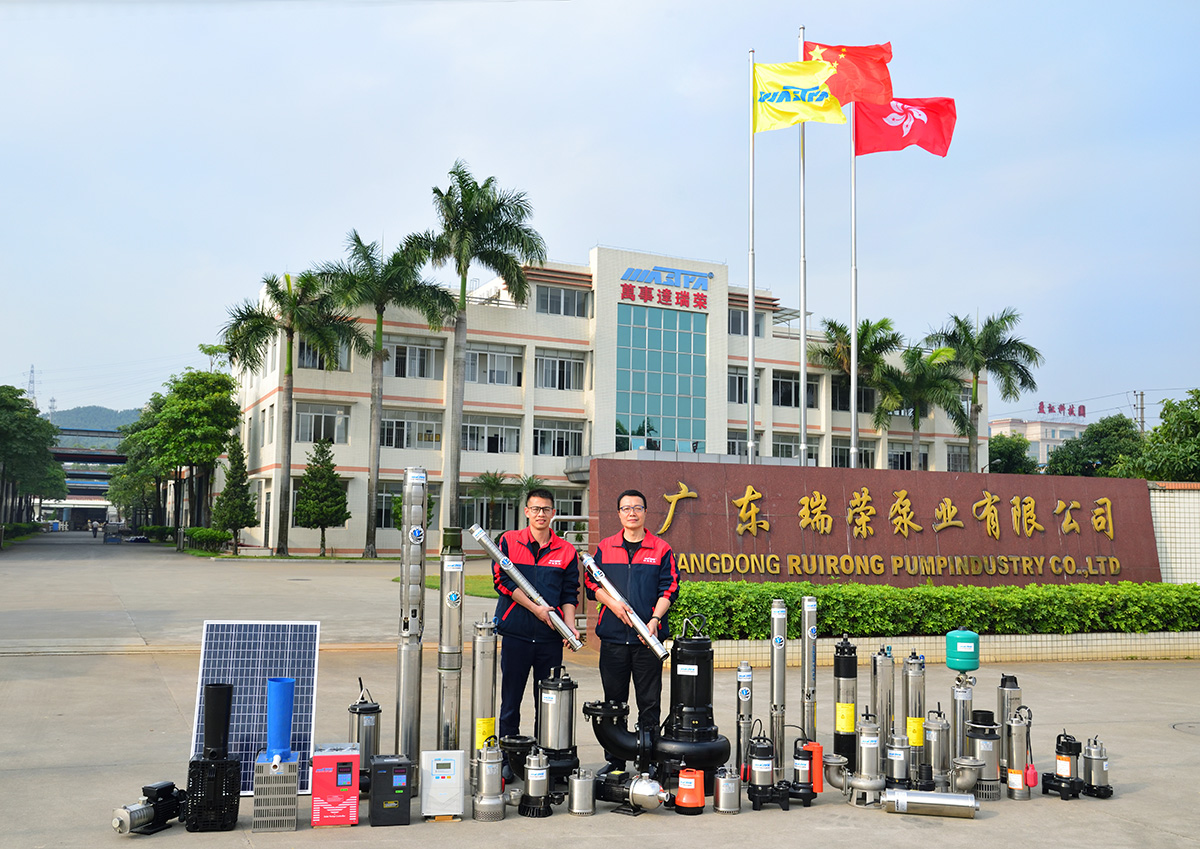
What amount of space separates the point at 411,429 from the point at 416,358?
2.92 meters

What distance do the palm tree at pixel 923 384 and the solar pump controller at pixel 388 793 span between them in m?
39.1

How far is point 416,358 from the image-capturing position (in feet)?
129

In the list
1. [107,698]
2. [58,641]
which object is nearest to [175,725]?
[107,698]

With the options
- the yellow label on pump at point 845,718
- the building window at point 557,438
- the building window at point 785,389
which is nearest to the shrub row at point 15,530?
the building window at point 557,438

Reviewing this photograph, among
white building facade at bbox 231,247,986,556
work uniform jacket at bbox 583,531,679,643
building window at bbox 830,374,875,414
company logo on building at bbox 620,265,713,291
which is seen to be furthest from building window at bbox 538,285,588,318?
work uniform jacket at bbox 583,531,679,643

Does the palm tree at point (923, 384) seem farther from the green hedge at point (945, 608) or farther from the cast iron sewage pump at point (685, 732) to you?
the cast iron sewage pump at point (685, 732)

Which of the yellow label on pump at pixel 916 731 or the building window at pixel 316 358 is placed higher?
the building window at pixel 316 358

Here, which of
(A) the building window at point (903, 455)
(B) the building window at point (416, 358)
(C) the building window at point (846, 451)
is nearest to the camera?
(B) the building window at point (416, 358)

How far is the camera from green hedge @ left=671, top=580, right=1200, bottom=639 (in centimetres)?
1070

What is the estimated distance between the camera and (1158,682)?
10.6m

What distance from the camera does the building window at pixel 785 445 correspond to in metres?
44.4

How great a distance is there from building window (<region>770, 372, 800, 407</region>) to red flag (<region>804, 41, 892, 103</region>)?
78.6ft

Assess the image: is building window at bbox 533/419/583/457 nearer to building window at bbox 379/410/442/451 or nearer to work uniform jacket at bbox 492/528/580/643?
building window at bbox 379/410/442/451

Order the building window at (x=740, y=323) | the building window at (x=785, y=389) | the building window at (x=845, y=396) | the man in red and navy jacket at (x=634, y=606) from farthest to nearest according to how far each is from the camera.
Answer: the building window at (x=845, y=396) → the building window at (x=785, y=389) → the building window at (x=740, y=323) → the man in red and navy jacket at (x=634, y=606)
